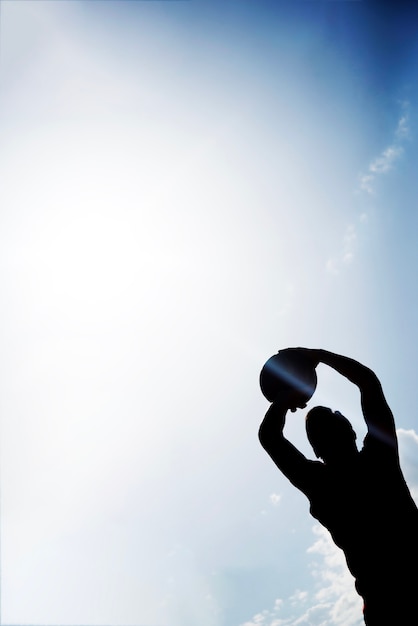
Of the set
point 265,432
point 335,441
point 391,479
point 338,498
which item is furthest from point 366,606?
point 265,432

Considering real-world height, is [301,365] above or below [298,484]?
above

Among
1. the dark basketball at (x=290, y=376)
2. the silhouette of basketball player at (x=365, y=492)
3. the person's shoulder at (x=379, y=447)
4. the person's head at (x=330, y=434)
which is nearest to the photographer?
the silhouette of basketball player at (x=365, y=492)

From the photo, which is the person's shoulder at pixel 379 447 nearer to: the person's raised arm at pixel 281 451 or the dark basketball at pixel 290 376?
the person's raised arm at pixel 281 451

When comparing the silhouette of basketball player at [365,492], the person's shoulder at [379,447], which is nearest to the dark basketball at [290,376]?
the silhouette of basketball player at [365,492]

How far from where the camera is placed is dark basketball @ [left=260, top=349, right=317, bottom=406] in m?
2.83

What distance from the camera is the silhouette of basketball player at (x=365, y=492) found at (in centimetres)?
206

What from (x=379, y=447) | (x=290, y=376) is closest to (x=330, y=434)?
(x=379, y=447)

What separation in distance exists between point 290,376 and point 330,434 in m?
0.52

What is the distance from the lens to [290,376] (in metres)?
2.87

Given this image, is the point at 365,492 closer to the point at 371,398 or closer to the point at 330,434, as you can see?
the point at 330,434

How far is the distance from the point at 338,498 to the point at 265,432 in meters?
0.56

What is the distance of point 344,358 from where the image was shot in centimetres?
264

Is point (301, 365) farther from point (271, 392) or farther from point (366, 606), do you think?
point (366, 606)

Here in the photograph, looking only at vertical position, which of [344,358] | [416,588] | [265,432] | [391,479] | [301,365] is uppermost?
[301,365]
